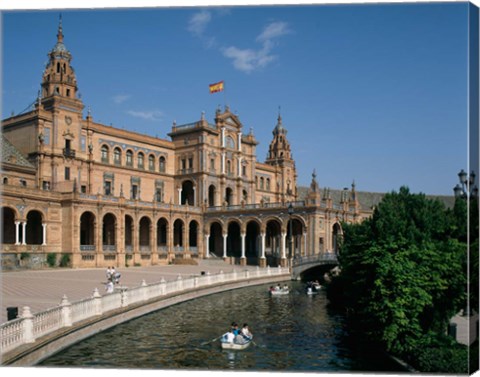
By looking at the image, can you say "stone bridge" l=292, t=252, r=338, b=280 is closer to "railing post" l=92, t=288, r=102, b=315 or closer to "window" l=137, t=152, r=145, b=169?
"window" l=137, t=152, r=145, b=169

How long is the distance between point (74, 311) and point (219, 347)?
5.32 m

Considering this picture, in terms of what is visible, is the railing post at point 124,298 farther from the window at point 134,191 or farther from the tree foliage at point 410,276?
the window at point 134,191

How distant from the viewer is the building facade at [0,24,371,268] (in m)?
49.8

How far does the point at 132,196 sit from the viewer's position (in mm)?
64625

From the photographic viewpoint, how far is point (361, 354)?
760 inches

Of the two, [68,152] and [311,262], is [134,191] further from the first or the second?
[311,262]

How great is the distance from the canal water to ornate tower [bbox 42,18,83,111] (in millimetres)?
31701

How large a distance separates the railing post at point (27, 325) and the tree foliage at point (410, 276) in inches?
421

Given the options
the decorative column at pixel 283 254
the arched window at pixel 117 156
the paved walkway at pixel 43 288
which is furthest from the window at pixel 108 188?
the decorative column at pixel 283 254

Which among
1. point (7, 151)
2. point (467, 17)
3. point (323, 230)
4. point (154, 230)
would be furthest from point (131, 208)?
point (467, 17)

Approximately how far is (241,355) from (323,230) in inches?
1514

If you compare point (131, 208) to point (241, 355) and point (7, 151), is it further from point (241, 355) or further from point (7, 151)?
point (241, 355)

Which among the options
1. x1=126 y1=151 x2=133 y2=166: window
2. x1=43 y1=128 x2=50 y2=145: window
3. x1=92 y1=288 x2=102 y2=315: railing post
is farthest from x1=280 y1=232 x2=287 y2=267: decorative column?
x1=92 y1=288 x2=102 y2=315: railing post

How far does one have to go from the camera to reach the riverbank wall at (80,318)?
1490 cm
